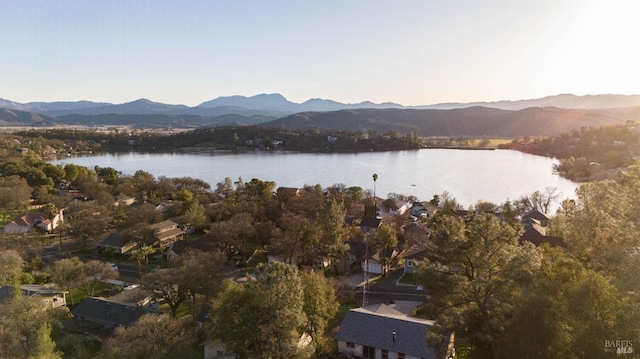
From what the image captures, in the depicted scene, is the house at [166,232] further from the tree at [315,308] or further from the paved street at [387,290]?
the tree at [315,308]

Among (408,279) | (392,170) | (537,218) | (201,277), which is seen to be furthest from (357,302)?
(392,170)

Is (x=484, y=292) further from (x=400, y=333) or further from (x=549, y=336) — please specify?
(x=400, y=333)

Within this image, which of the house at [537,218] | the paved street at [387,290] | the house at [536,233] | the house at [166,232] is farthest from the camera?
the house at [166,232]

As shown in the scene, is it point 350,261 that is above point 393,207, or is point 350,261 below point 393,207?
below

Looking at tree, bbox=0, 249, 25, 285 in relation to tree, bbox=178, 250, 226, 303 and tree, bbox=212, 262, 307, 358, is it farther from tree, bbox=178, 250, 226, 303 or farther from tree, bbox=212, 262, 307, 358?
tree, bbox=212, 262, 307, 358

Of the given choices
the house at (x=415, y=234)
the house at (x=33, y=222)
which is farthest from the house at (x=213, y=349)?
the house at (x=33, y=222)

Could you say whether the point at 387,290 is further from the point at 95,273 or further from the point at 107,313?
the point at 95,273
